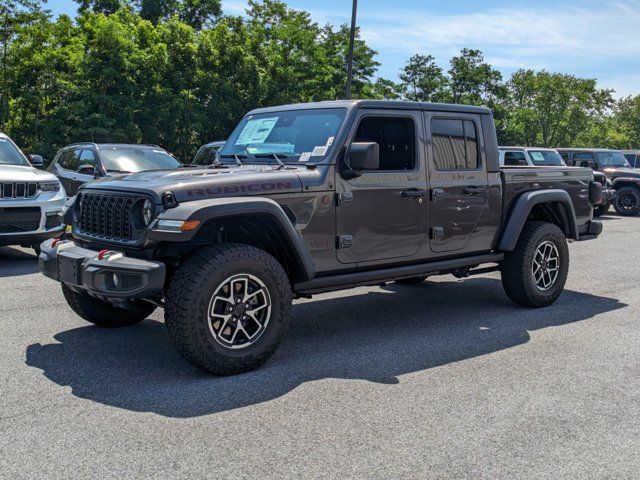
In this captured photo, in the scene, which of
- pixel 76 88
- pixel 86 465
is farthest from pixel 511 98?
pixel 86 465

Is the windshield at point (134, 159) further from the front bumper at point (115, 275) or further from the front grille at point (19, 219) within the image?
the front bumper at point (115, 275)

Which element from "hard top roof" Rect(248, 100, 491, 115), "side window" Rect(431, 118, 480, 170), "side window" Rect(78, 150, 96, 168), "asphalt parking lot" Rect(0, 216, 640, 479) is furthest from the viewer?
"side window" Rect(78, 150, 96, 168)

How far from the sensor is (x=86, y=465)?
3262 millimetres

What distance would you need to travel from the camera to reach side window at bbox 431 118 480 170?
605cm

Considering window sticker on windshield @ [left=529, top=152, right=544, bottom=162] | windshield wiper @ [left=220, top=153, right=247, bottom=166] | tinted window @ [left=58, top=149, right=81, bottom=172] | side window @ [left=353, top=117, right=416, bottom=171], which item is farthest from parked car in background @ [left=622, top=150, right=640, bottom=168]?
windshield wiper @ [left=220, top=153, right=247, bottom=166]

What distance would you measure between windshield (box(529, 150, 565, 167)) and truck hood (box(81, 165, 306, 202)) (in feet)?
44.9

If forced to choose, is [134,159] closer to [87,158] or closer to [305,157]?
[87,158]

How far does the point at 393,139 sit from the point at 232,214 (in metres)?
1.86

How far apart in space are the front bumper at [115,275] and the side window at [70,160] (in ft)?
25.8

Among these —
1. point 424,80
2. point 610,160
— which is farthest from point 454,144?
point 424,80

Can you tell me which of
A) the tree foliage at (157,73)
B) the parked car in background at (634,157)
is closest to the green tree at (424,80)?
the tree foliage at (157,73)

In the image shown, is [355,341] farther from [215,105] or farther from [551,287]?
[215,105]

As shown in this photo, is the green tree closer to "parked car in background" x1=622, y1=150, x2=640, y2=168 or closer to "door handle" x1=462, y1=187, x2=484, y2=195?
"parked car in background" x1=622, y1=150, x2=640, y2=168

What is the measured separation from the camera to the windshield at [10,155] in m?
10.0
